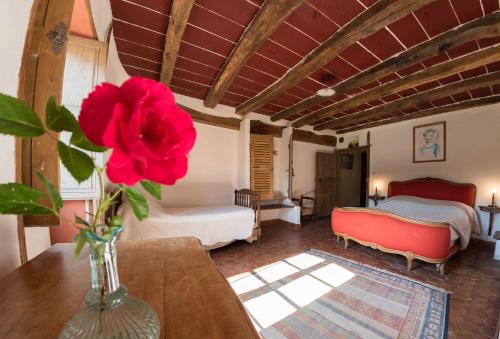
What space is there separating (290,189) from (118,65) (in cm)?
369

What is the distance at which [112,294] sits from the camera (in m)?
0.35

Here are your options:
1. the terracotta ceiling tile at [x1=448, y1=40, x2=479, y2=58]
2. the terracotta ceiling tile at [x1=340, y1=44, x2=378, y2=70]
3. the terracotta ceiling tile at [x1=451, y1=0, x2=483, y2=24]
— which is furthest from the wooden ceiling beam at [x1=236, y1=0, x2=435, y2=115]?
the terracotta ceiling tile at [x1=448, y1=40, x2=479, y2=58]

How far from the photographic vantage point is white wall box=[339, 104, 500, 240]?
3.31m

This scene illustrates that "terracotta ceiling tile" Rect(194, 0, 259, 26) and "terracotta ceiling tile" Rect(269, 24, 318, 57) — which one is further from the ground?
"terracotta ceiling tile" Rect(194, 0, 259, 26)

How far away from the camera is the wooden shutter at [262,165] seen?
412 centimetres

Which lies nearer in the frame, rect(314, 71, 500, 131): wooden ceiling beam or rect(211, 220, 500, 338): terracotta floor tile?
rect(211, 220, 500, 338): terracotta floor tile

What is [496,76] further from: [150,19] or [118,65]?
[118,65]

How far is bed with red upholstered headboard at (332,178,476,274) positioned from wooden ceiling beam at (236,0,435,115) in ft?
6.82

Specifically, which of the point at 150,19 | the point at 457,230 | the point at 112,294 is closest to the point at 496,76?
the point at 457,230

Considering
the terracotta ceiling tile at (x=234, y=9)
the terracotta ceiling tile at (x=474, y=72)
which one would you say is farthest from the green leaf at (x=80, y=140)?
the terracotta ceiling tile at (x=474, y=72)

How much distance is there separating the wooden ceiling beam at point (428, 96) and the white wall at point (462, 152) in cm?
93

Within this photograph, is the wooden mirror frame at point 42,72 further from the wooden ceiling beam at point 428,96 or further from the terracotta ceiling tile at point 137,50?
the wooden ceiling beam at point 428,96

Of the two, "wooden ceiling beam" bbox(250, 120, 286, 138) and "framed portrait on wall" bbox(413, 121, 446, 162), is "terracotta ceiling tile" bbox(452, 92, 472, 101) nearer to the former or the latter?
"framed portrait on wall" bbox(413, 121, 446, 162)

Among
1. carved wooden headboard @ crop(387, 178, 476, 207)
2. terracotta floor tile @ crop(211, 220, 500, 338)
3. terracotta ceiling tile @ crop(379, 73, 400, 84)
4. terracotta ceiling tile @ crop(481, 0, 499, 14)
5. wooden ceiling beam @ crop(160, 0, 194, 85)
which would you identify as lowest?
terracotta floor tile @ crop(211, 220, 500, 338)
